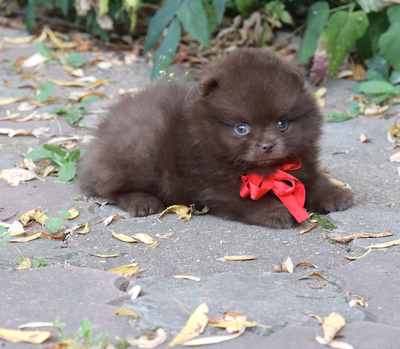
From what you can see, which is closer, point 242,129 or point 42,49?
point 242,129

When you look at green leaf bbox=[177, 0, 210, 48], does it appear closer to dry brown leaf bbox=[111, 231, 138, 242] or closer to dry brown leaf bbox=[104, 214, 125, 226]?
dry brown leaf bbox=[104, 214, 125, 226]

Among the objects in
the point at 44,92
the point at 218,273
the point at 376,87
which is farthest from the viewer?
the point at 44,92

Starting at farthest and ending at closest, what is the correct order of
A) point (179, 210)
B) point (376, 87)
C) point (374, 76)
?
1. point (374, 76)
2. point (376, 87)
3. point (179, 210)

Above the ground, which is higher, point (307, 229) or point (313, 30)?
point (313, 30)

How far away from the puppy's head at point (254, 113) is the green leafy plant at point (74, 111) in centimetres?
227

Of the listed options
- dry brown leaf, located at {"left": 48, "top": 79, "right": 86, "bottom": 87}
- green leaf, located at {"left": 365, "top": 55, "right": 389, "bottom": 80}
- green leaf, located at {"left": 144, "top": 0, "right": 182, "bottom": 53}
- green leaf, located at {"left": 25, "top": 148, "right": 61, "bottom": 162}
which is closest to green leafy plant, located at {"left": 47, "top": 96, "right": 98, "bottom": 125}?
dry brown leaf, located at {"left": 48, "top": 79, "right": 86, "bottom": 87}

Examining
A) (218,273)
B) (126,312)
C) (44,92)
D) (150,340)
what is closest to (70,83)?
(44,92)

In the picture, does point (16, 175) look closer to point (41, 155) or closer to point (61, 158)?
point (41, 155)

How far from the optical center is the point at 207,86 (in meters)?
3.13

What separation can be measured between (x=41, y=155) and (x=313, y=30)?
3.29 metres

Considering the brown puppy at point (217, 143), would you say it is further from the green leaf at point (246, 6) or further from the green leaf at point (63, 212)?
the green leaf at point (246, 6)

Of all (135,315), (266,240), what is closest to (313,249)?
(266,240)

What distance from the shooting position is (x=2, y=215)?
343 cm

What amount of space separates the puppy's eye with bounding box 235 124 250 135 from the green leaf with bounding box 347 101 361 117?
2.50 metres
